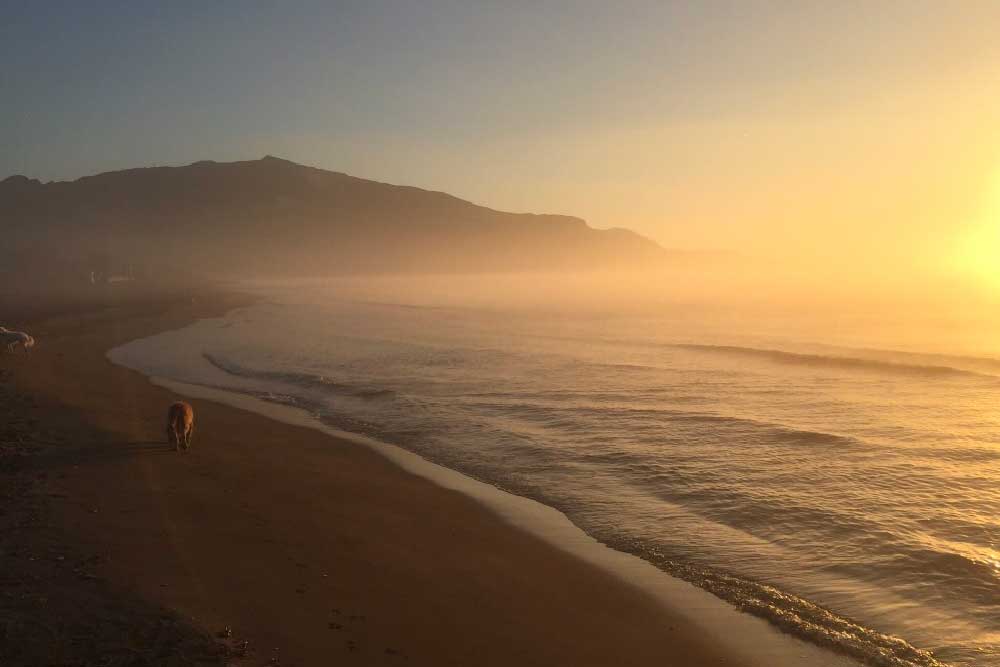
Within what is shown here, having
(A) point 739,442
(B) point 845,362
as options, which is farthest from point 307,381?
(B) point 845,362

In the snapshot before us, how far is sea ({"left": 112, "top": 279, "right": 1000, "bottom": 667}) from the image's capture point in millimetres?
9391

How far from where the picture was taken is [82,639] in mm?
6352

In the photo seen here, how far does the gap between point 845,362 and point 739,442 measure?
16936 millimetres

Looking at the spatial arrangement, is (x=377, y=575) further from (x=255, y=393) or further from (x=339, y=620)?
(x=255, y=393)

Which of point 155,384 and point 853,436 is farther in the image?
point 155,384

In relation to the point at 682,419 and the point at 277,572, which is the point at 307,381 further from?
the point at 277,572

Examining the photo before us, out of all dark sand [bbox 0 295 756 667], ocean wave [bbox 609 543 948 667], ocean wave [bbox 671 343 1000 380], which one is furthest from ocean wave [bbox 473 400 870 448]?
ocean wave [bbox 671 343 1000 380]

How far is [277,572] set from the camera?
8.52 meters

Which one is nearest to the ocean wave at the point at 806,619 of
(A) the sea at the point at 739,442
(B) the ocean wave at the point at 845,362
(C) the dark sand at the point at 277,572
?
(A) the sea at the point at 739,442

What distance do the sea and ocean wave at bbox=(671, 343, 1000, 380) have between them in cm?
16

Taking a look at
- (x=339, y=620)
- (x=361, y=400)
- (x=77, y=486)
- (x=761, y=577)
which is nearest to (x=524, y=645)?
(x=339, y=620)

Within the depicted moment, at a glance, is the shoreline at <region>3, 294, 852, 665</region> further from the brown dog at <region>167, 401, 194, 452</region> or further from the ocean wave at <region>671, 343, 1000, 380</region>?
the ocean wave at <region>671, 343, 1000, 380</region>

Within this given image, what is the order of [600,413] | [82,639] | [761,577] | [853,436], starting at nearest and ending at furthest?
[82,639] < [761,577] < [853,436] < [600,413]

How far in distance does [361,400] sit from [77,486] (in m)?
11.5
